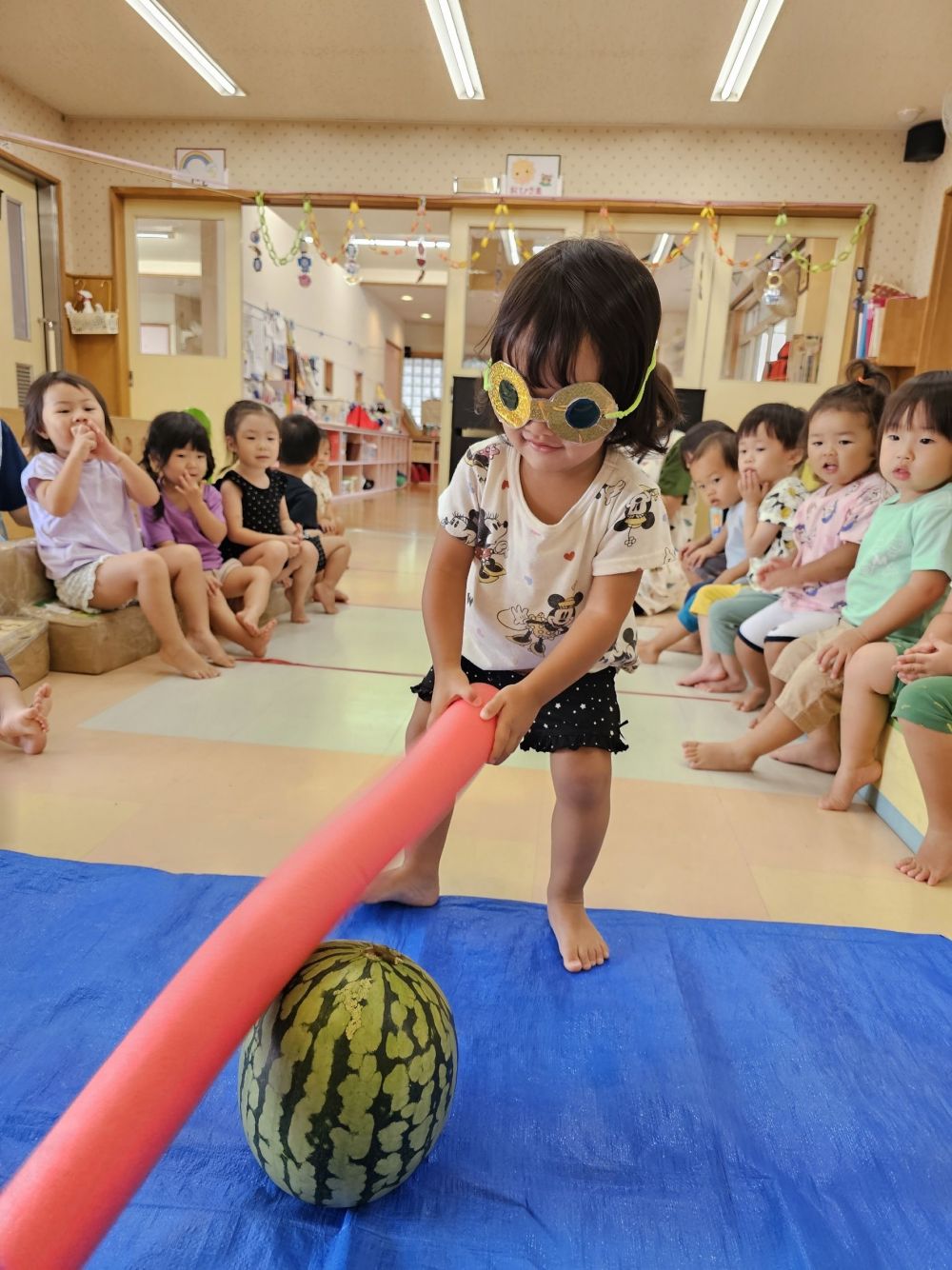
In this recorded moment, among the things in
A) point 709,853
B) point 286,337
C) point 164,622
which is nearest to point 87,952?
point 709,853

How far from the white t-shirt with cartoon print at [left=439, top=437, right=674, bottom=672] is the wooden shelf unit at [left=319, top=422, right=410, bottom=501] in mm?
7601

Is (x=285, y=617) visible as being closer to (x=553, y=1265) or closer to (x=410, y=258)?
(x=553, y=1265)

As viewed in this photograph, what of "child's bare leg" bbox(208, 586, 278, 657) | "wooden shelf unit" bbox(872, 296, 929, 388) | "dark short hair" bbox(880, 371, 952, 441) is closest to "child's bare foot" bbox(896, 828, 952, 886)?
"dark short hair" bbox(880, 371, 952, 441)

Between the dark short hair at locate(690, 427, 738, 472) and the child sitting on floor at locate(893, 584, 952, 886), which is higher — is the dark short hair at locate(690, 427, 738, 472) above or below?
above

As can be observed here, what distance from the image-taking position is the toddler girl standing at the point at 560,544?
1084 mm

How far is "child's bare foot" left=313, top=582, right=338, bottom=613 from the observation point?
3977 mm

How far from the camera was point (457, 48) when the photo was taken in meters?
5.41

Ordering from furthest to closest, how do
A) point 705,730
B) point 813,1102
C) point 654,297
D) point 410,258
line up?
point 410,258, point 705,730, point 654,297, point 813,1102

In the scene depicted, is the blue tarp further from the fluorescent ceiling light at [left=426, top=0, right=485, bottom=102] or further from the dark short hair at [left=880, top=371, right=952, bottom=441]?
the fluorescent ceiling light at [left=426, top=0, right=485, bottom=102]

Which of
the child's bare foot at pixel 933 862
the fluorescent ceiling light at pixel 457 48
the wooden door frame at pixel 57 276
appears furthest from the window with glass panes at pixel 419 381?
the child's bare foot at pixel 933 862

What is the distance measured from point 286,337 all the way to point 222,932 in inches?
352

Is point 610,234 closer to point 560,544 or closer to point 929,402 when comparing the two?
point 929,402

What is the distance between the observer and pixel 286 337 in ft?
28.9

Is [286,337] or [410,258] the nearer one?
[286,337]
